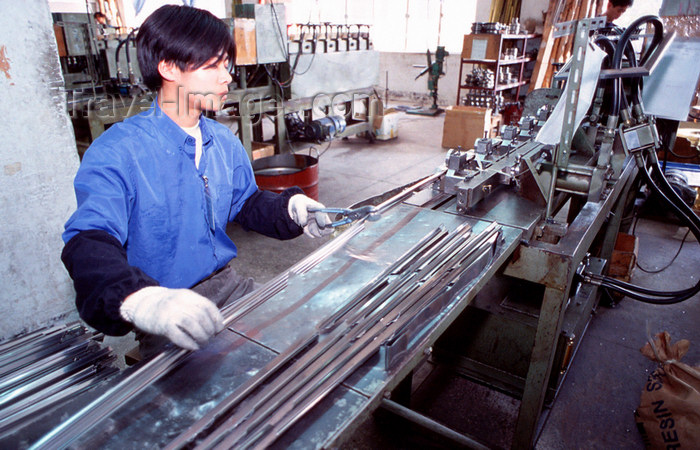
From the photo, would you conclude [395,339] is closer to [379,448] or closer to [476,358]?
[379,448]

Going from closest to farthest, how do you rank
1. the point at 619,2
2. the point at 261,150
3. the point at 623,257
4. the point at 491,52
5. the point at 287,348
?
A: 1. the point at 287,348
2. the point at 623,257
3. the point at 619,2
4. the point at 261,150
5. the point at 491,52

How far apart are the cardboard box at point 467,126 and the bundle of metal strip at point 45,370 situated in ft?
16.1

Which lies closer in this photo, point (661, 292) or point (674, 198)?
point (661, 292)

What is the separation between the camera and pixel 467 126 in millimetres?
5656

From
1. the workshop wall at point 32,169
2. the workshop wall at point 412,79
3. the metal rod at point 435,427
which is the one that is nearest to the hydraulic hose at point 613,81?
the metal rod at point 435,427

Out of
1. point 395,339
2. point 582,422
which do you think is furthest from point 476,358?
point 395,339

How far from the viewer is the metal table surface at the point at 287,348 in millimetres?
743

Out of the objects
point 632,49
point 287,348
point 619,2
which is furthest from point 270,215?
point 619,2

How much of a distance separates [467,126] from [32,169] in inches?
186

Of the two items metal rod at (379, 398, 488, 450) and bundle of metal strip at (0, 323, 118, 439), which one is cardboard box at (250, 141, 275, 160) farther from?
bundle of metal strip at (0, 323, 118, 439)

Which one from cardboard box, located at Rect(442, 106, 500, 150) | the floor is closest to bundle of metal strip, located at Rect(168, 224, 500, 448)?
the floor

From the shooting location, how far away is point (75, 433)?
2.38 feet

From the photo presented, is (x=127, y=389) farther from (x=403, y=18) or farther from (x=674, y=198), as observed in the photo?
(x=403, y=18)

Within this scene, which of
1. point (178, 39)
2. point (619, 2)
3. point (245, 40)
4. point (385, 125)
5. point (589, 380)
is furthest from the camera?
point (385, 125)
